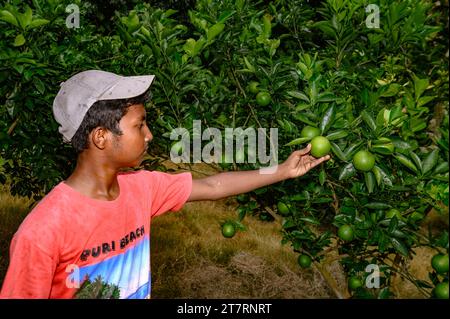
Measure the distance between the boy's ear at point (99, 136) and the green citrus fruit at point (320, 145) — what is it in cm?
73

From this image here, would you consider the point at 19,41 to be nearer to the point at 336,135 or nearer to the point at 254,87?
the point at 254,87

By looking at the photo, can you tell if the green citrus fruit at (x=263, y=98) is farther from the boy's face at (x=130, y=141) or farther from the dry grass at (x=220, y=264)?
the dry grass at (x=220, y=264)

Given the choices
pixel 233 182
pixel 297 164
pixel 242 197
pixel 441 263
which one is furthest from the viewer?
pixel 242 197

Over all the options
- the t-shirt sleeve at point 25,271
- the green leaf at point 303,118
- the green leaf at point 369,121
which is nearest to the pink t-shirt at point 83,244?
the t-shirt sleeve at point 25,271

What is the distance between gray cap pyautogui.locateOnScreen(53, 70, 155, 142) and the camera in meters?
1.61

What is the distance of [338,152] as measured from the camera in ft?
5.47

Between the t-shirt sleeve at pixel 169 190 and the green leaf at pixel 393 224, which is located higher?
the t-shirt sleeve at pixel 169 190

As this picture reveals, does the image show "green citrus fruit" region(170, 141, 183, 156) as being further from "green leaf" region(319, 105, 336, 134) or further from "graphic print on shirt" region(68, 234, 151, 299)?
"green leaf" region(319, 105, 336, 134)

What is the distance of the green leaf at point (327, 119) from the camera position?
1.68 meters

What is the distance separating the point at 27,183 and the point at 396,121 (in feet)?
11.3

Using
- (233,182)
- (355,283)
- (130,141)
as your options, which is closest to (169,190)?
(233,182)

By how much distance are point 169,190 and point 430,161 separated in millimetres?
1031

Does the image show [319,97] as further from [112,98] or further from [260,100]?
[112,98]

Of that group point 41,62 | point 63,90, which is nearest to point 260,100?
point 63,90
